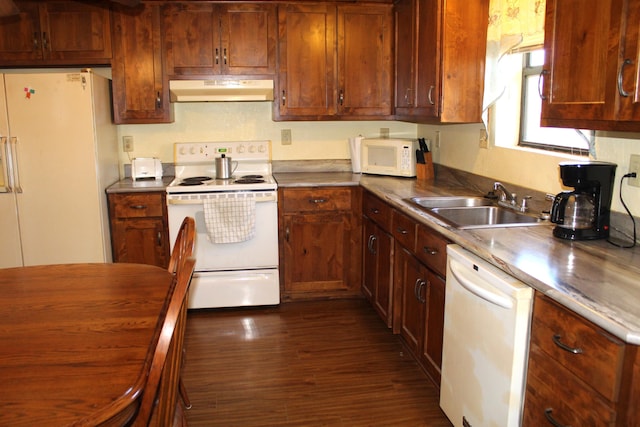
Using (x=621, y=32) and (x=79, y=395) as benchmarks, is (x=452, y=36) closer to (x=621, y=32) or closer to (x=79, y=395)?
(x=621, y=32)

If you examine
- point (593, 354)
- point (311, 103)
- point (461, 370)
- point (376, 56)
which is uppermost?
point (376, 56)

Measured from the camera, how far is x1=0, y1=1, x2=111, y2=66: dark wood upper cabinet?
3844 millimetres

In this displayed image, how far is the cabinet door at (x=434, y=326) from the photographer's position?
2.60m

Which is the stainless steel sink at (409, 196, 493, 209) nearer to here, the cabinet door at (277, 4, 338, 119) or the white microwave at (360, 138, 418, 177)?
the white microwave at (360, 138, 418, 177)

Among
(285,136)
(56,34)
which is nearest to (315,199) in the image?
(285,136)

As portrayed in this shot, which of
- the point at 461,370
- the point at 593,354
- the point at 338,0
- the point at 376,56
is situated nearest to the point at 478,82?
the point at 376,56

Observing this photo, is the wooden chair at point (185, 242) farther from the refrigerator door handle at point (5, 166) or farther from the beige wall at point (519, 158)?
the refrigerator door handle at point (5, 166)

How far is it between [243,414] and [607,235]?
1.77m

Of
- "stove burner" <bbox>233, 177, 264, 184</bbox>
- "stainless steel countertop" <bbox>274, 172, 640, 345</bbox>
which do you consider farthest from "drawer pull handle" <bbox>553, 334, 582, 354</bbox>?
"stove burner" <bbox>233, 177, 264, 184</bbox>

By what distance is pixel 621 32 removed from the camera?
5.79 feet

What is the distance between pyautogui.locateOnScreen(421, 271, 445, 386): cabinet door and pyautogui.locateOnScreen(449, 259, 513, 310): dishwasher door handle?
27 centimetres

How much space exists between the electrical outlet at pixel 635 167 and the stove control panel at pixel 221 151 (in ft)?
8.98

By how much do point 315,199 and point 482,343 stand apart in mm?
2087

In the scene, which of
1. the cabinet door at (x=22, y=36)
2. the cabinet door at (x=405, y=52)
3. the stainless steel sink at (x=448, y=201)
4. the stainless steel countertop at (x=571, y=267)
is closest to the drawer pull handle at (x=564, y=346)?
the stainless steel countertop at (x=571, y=267)
